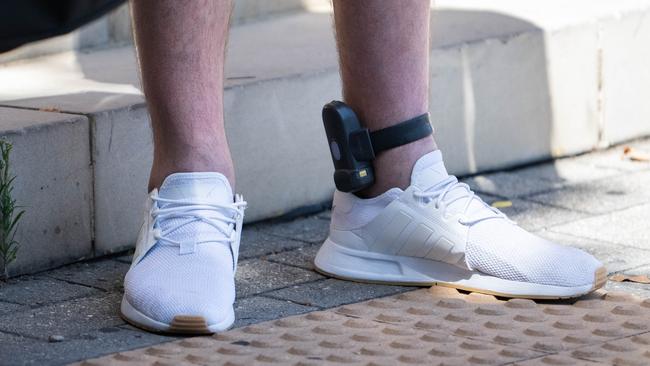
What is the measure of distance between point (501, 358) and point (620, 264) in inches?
25.3

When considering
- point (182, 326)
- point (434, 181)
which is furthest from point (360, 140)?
point (182, 326)

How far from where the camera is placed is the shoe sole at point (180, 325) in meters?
1.83

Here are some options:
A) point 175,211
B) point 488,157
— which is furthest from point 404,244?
point 488,157

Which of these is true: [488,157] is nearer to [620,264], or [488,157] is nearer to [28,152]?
[620,264]

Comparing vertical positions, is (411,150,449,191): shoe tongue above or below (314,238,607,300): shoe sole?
above

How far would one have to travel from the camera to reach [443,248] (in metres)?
2.10

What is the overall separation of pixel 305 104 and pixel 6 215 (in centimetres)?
75

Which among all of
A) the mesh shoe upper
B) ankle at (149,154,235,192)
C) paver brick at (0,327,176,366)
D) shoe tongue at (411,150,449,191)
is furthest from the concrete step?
the mesh shoe upper

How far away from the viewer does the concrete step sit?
2.31 m

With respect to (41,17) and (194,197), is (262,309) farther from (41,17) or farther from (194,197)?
(41,17)

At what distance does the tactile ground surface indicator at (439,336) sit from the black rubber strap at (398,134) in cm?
27

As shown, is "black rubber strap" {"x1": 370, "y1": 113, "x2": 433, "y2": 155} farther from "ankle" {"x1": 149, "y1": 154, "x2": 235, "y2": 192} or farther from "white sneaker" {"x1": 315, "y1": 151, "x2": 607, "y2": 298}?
"ankle" {"x1": 149, "y1": 154, "x2": 235, "y2": 192}

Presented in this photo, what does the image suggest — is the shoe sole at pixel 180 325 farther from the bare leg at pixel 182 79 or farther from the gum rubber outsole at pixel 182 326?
the bare leg at pixel 182 79

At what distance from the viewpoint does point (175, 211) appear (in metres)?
1.98
